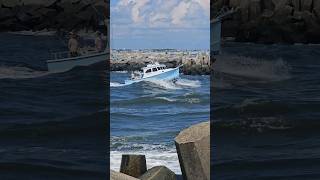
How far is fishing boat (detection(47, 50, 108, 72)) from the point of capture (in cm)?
560

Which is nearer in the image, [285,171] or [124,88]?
[285,171]

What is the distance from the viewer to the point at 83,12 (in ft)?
18.4

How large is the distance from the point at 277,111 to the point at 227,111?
0.53 m

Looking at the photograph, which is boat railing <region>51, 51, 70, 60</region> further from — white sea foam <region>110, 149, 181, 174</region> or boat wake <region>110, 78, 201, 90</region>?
white sea foam <region>110, 149, 181, 174</region>

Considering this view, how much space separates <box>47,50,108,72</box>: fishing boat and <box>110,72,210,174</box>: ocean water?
16.4 inches

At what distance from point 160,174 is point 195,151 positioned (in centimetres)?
65

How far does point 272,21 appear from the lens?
557 centimetres

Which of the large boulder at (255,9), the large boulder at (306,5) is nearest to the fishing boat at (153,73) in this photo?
the large boulder at (255,9)

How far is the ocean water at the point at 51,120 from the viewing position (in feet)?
Result: 17.9

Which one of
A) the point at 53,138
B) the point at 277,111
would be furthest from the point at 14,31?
the point at 277,111

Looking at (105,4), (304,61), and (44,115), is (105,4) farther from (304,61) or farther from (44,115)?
(304,61)

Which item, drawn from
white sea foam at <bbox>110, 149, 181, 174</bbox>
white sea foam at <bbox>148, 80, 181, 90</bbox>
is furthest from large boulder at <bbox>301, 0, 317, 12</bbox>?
white sea foam at <bbox>110, 149, 181, 174</bbox>

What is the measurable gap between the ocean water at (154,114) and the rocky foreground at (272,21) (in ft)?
2.61

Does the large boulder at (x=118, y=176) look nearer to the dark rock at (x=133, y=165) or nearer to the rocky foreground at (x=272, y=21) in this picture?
the dark rock at (x=133, y=165)
